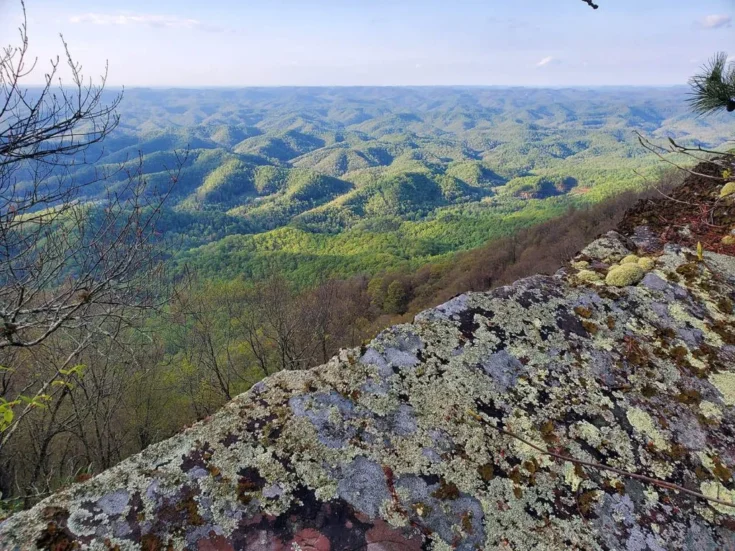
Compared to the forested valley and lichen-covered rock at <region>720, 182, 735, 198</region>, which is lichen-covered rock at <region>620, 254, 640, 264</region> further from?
lichen-covered rock at <region>720, 182, 735, 198</region>

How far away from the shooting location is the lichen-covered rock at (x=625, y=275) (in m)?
4.67

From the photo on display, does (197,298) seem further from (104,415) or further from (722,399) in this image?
(722,399)

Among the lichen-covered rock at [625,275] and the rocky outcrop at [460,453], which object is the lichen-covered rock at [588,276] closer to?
the lichen-covered rock at [625,275]

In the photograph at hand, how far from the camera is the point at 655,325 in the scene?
4090mm

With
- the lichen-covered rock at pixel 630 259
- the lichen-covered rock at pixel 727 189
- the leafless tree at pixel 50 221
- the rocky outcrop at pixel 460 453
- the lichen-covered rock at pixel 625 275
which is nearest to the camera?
the rocky outcrop at pixel 460 453

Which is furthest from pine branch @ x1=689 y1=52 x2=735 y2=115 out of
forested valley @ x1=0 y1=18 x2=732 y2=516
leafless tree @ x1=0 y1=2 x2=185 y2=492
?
leafless tree @ x1=0 y1=2 x2=185 y2=492

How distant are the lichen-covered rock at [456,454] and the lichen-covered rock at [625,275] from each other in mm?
718

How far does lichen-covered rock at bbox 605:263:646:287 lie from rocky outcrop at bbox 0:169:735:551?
0.62m

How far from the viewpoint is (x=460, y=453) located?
9.08ft

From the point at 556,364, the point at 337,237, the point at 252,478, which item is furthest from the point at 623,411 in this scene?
the point at 337,237

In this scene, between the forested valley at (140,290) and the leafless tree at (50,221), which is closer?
the leafless tree at (50,221)

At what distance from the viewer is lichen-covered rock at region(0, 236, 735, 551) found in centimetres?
226

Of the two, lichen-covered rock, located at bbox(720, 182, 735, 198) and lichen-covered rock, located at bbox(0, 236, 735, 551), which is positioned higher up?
lichen-covered rock, located at bbox(720, 182, 735, 198)

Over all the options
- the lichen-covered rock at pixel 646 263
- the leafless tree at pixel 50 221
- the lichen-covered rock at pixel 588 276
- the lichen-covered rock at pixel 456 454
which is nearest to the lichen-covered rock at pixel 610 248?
the lichen-covered rock at pixel 646 263
